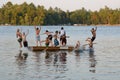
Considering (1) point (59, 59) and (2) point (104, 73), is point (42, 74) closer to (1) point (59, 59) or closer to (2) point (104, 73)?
(2) point (104, 73)

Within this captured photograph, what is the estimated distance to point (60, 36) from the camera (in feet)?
115

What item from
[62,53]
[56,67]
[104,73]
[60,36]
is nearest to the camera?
[104,73]

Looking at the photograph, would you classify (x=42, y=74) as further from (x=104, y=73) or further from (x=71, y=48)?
(x=71, y=48)

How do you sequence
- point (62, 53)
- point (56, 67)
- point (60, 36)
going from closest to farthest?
point (56, 67) → point (62, 53) → point (60, 36)

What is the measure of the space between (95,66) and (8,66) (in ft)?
16.7

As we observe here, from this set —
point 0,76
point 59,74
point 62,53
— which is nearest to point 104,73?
Result: point 59,74

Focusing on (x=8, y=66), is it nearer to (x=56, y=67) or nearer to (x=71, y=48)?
(x=56, y=67)

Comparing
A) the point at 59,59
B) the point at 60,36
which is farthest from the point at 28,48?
the point at 59,59

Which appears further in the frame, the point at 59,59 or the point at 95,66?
the point at 59,59

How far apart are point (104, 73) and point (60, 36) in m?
14.7

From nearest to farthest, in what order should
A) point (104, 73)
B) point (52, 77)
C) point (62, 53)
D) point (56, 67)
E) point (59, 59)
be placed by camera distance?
point (52, 77) → point (104, 73) → point (56, 67) → point (59, 59) → point (62, 53)

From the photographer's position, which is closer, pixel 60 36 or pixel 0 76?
pixel 0 76

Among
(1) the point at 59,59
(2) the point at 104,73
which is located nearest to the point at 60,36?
(1) the point at 59,59

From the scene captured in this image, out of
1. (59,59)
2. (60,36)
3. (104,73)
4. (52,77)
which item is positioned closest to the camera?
(52,77)
